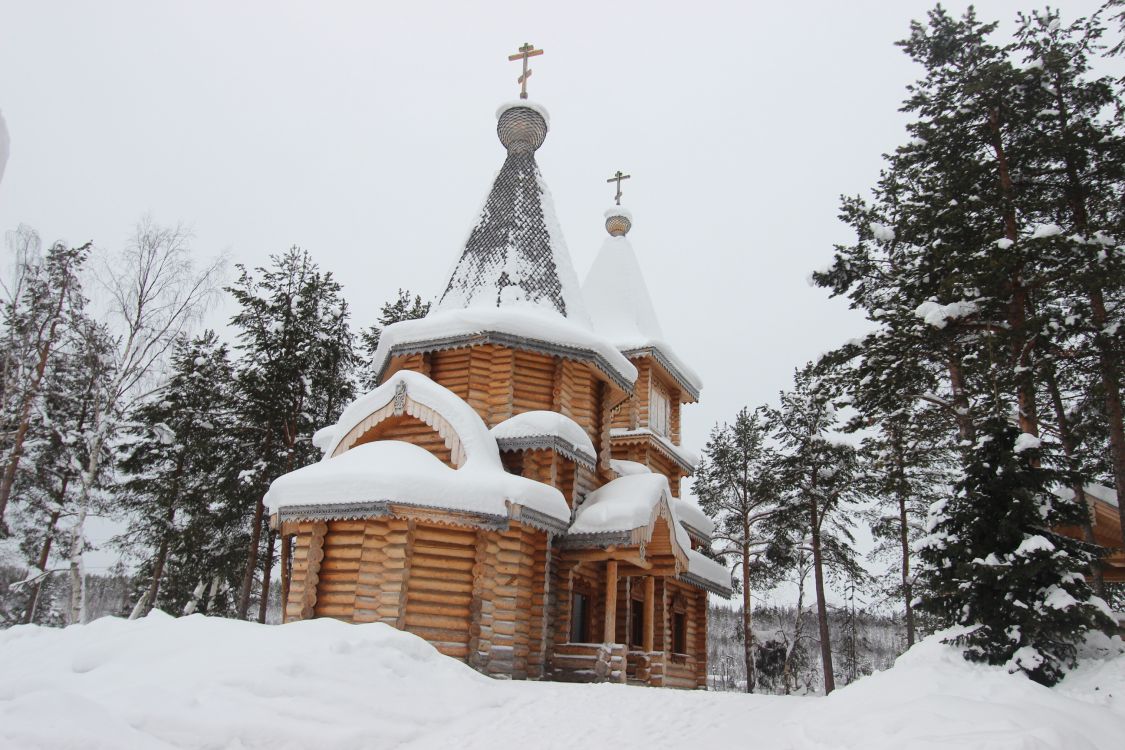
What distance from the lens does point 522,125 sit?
64.5ft

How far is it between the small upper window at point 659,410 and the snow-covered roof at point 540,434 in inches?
309

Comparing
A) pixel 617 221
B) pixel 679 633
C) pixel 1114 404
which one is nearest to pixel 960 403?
pixel 1114 404

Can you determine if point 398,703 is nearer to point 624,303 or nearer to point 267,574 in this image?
point 267,574

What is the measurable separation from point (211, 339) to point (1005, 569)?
24909 mm

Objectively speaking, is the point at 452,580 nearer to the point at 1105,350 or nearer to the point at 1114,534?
the point at 1105,350

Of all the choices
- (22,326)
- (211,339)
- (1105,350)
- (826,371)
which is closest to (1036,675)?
(1105,350)

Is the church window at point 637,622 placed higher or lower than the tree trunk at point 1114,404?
lower

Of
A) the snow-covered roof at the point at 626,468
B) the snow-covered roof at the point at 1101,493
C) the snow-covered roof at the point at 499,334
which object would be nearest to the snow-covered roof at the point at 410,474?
the snow-covered roof at the point at 499,334

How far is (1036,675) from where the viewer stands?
7.79 m

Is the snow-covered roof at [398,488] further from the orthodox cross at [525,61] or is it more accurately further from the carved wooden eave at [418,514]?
the orthodox cross at [525,61]

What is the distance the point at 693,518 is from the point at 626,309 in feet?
23.7

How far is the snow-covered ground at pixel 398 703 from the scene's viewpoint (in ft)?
18.5

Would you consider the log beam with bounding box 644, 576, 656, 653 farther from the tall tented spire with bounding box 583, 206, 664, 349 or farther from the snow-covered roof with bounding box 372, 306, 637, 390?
the tall tented spire with bounding box 583, 206, 664, 349

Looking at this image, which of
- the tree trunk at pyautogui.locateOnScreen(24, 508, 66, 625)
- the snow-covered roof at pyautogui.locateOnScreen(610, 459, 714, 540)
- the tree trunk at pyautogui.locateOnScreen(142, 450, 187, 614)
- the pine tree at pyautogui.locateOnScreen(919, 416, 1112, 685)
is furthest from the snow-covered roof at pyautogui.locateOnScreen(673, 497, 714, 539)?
the tree trunk at pyautogui.locateOnScreen(24, 508, 66, 625)
